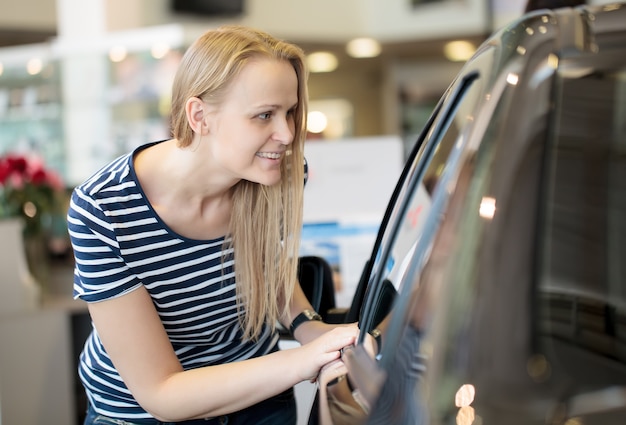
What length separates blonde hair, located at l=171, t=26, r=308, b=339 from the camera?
1.42m

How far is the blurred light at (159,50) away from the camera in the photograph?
20.1 ft

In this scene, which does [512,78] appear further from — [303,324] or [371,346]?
[303,324]

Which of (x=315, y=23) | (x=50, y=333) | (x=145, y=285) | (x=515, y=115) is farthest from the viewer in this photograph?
(x=315, y=23)

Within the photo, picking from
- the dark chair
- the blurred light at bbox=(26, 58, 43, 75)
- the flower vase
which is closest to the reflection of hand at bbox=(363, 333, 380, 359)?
the dark chair

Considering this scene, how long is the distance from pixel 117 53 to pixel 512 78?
5.37m

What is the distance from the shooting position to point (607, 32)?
0.98 m

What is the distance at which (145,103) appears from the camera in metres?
6.17

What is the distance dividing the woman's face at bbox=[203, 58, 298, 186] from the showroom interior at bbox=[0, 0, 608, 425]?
4.28 ft

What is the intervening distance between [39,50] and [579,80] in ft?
19.3

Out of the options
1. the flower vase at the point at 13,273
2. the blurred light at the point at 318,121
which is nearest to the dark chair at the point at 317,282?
the flower vase at the point at 13,273

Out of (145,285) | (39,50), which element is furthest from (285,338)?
A: (39,50)

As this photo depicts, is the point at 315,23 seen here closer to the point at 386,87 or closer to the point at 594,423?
the point at 386,87

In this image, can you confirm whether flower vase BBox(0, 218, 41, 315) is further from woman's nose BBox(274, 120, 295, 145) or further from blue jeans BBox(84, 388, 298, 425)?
woman's nose BBox(274, 120, 295, 145)

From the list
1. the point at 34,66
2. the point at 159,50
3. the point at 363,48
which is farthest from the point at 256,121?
the point at 363,48
